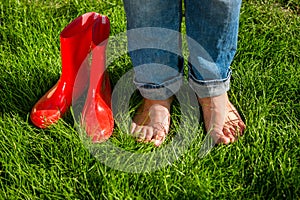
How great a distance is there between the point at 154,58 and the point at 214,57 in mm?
195

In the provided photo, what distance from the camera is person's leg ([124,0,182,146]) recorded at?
1.57m

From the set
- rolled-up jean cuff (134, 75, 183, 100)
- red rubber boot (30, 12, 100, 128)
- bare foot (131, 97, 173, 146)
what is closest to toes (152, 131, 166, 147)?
bare foot (131, 97, 173, 146)

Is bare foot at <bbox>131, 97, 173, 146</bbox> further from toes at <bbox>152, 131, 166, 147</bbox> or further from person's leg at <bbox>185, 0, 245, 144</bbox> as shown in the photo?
person's leg at <bbox>185, 0, 245, 144</bbox>

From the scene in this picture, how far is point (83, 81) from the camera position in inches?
73.9

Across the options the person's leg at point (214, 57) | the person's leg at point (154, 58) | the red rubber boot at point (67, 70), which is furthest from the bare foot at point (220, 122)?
the red rubber boot at point (67, 70)

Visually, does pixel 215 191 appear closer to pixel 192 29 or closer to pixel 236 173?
pixel 236 173

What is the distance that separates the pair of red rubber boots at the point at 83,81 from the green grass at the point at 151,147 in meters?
0.05

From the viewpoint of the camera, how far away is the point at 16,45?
210 centimetres

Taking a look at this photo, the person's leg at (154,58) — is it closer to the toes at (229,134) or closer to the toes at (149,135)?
the toes at (149,135)

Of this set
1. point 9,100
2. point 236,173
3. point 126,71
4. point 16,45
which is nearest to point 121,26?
point 126,71

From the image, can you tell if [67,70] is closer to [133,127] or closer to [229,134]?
[133,127]

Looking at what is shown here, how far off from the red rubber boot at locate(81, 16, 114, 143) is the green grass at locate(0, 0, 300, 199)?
52 mm

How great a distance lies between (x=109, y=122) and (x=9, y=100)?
Answer: 0.39 metres

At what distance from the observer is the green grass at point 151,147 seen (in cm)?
158
